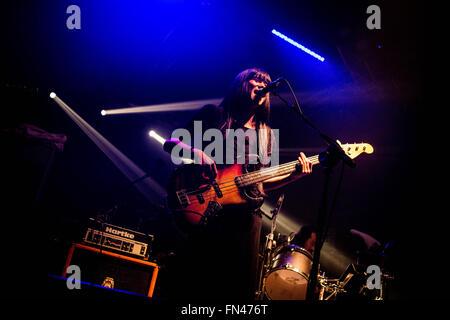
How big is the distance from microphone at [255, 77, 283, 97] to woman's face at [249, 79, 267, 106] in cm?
4

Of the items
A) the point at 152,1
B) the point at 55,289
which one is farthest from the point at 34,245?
the point at 152,1

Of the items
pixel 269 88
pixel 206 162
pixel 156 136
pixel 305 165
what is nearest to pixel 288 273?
pixel 305 165

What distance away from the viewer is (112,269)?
170 inches

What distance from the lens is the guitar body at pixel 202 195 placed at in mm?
2609

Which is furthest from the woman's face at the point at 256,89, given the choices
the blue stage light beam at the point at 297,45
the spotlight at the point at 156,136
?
the spotlight at the point at 156,136

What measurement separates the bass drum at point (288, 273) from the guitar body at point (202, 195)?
2497 millimetres

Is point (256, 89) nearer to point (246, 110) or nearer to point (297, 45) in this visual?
point (246, 110)

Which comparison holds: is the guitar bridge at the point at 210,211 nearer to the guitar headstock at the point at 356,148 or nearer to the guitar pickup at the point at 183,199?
the guitar pickup at the point at 183,199

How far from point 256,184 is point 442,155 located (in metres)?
3.70

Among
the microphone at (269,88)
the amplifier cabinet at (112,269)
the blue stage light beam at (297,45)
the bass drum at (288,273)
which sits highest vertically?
the blue stage light beam at (297,45)

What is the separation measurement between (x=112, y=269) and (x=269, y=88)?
3.44 meters

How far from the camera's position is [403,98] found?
4.85 meters

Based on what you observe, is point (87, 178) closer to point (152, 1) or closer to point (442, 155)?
point (152, 1)

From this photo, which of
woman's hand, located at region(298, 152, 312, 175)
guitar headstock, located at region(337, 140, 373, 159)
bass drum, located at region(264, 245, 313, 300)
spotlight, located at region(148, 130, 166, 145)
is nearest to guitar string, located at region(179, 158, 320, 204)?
woman's hand, located at region(298, 152, 312, 175)
